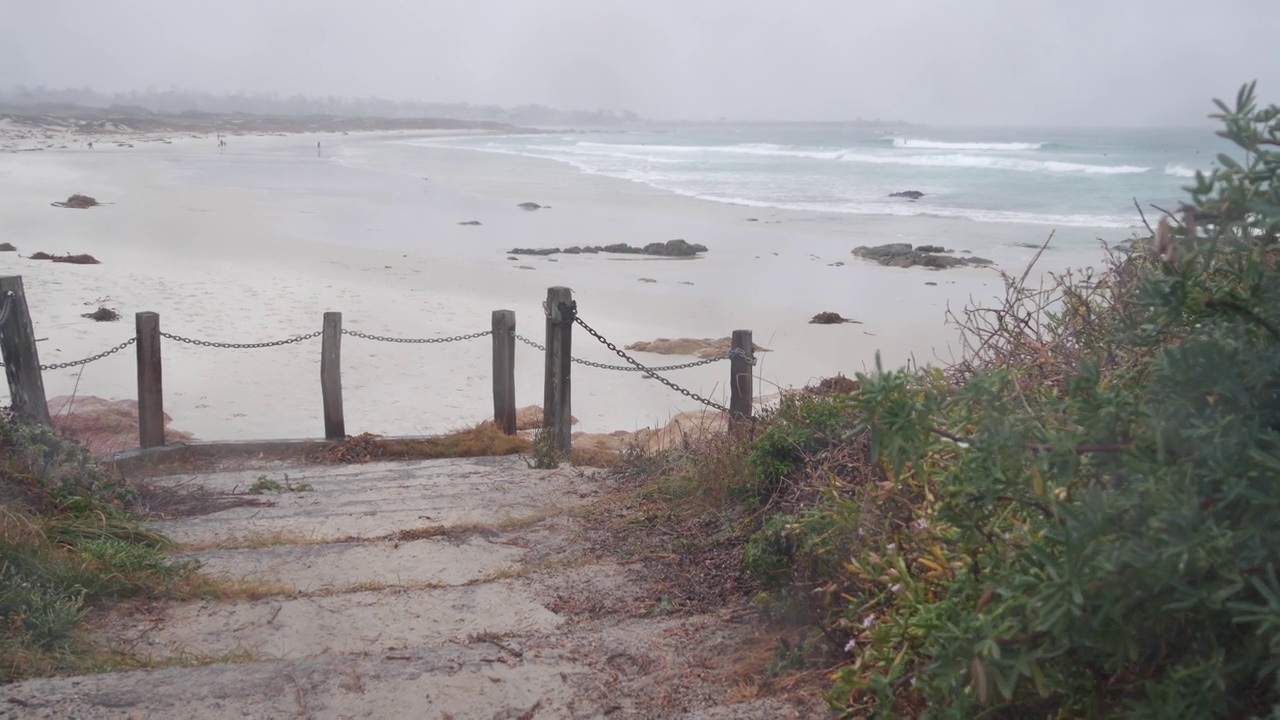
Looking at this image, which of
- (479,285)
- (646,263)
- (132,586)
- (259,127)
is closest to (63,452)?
(132,586)

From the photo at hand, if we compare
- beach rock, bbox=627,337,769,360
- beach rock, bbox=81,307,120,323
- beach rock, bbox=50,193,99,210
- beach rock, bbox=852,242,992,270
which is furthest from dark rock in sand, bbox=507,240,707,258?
beach rock, bbox=50,193,99,210

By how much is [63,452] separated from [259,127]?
376 feet

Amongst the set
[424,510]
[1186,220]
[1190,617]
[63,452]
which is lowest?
[424,510]

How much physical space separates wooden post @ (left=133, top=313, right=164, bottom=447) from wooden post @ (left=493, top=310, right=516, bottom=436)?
2704 millimetres

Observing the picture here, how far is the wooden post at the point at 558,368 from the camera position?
8406mm

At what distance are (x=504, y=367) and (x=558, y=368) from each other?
2.50 ft

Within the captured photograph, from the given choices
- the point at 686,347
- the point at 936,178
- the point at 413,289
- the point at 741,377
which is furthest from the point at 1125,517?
the point at 936,178

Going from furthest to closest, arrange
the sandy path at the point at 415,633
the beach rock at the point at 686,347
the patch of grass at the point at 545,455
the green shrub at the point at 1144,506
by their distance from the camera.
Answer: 1. the beach rock at the point at 686,347
2. the patch of grass at the point at 545,455
3. the sandy path at the point at 415,633
4. the green shrub at the point at 1144,506

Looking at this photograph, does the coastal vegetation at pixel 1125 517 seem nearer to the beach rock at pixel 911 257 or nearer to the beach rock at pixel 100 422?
the beach rock at pixel 100 422

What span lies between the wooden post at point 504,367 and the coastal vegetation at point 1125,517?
5963 mm

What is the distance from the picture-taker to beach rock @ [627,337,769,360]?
1330 centimetres

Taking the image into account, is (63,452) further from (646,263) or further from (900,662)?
(646,263)

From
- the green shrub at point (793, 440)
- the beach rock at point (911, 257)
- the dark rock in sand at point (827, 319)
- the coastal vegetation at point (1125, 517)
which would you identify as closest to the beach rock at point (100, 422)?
the green shrub at point (793, 440)

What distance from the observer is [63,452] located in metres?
6.28
